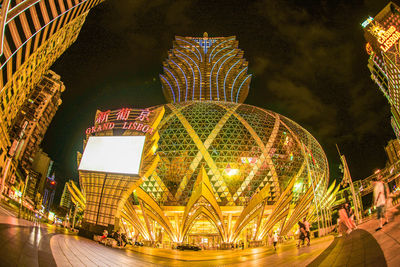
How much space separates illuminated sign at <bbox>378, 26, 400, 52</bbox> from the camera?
53000 mm

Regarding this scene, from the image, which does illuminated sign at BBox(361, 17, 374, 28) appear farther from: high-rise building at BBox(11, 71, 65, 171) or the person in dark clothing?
high-rise building at BBox(11, 71, 65, 171)

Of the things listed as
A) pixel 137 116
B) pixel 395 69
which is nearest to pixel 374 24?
pixel 395 69

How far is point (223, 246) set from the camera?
31.1 meters

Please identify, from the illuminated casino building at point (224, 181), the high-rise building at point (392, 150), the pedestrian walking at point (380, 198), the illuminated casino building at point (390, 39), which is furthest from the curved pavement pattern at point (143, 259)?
the high-rise building at point (392, 150)

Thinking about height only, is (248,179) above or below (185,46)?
below

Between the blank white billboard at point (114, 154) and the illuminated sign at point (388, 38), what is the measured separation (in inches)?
2539

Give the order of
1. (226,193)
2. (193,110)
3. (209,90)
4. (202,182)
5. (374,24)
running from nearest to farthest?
(202,182) → (226,193) → (193,110) → (374,24) → (209,90)

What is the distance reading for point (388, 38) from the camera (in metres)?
54.0

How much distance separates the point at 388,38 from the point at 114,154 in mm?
68289

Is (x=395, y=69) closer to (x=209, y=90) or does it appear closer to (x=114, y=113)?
(x=209, y=90)

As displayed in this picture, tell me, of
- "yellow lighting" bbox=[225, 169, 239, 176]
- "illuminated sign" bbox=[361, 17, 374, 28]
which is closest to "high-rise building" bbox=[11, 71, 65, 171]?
"yellow lighting" bbox=[225, 169, 239, 176]

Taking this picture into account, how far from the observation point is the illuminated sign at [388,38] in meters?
53.0

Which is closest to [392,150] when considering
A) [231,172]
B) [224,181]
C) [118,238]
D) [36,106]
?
[231,172]

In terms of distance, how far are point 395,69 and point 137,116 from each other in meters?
64.2
